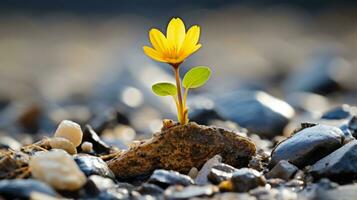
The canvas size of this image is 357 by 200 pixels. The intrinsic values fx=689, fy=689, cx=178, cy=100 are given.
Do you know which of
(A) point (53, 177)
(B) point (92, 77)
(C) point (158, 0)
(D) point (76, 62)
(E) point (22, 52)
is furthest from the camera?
(C) point (158, 0)

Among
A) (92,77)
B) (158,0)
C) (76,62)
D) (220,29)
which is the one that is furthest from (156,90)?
(158,0)

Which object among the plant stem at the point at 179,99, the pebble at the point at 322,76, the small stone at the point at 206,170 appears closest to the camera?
the small stone at the point at 206,170

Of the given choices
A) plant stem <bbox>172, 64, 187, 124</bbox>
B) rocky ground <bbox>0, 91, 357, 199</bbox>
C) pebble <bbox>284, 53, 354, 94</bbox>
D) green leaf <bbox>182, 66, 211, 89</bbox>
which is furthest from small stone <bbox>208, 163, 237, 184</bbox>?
pebble <bbox>284, 53, 354, 94</bbox>

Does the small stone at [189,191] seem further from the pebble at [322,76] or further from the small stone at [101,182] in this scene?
the pebble at [322,76]

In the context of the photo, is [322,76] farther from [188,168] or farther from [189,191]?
[189,191]

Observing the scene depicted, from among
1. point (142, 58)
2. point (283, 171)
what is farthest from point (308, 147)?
point (142, 58)

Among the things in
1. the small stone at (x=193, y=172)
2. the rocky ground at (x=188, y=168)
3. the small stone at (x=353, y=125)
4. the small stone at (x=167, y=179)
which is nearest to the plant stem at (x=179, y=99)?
the rocky ground at (x=188, y=168)

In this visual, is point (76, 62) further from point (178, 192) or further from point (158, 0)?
point (178, 192)
